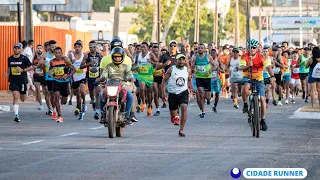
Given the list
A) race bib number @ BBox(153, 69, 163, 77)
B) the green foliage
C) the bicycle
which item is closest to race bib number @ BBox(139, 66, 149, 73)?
race bib number @ BBox(153, 69, 163, 77)

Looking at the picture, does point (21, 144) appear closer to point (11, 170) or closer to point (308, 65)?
point (11, 170)

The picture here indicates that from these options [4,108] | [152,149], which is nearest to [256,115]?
[152,149]

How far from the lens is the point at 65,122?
2508cm

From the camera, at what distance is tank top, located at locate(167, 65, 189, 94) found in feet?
69.5

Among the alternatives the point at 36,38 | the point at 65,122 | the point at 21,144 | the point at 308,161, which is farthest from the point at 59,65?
the point at 36,38

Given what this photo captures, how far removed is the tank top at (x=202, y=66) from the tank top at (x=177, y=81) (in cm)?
720

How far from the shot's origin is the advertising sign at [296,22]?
341 feet

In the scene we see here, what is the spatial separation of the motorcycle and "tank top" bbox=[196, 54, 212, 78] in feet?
27.0

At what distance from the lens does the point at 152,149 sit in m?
17.3

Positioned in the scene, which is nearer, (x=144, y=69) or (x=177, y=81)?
(x=177, y=81)

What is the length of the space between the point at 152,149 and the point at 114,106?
2.75m

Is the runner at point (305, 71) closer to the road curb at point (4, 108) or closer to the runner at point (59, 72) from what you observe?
the road curb at point (4, 108)

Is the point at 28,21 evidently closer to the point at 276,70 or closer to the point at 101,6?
the point at 276,70

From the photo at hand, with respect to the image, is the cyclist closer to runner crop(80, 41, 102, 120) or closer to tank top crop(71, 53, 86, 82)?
runner crop(80, 41, 102, 120)
